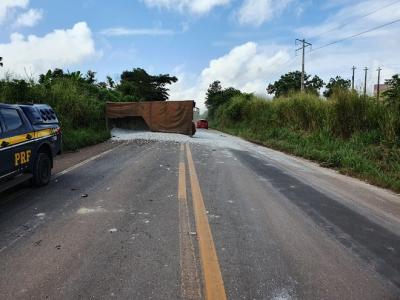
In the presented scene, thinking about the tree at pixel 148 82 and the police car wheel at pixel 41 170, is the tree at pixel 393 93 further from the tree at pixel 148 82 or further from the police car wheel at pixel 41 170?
the tree at pixel 148 82

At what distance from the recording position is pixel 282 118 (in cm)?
2695

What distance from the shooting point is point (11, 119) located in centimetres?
798

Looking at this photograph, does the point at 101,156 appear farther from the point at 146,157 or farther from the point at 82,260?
the point at 82,260

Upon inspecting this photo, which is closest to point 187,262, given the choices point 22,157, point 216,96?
point 22,157

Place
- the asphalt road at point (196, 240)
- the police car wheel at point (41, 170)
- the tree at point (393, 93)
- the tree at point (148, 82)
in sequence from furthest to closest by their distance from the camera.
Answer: the tree at point (148, 82), the tree at point (393, 93), the police car wheel at point (41, 170), the asphalt road at point (196, 240)

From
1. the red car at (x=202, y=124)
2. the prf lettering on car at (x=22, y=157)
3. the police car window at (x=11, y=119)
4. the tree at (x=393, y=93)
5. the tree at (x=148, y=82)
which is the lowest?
the red car at (x=202, y=124)

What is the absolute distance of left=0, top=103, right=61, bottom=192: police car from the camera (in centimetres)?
749

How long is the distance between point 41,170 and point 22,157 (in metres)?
0.76

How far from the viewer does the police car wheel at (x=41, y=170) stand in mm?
8590

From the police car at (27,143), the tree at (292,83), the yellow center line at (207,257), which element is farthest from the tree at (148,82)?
the yellow center line at (207,257)

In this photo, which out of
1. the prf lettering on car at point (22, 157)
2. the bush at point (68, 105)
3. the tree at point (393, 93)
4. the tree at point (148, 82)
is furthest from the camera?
the tree at point (148, 82)

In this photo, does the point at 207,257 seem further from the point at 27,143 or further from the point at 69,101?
the point at 69,101

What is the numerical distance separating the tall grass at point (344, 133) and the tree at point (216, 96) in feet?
128

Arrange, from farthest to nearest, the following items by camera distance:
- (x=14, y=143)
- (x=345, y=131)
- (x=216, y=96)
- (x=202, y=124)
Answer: (x=216, y=96) → (x=202, y=124) → (x=345, y=131) → (x=14, y=143)
